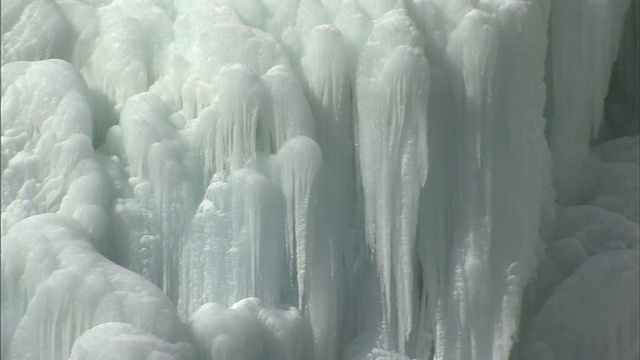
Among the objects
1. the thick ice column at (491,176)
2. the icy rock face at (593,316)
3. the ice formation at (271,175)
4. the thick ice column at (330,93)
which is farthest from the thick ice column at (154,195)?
the icy rock face at (593,316)

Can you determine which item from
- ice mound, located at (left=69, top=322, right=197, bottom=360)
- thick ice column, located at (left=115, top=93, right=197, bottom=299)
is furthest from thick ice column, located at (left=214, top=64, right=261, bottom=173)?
ice mound, located at (left=69, top=322, right=197, bottom=360)

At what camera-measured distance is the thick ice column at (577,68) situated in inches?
138

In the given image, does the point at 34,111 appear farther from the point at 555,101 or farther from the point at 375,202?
the point at 555,101

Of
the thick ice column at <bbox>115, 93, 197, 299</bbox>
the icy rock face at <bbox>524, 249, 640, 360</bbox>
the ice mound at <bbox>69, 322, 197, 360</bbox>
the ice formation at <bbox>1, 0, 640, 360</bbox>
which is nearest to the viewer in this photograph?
the ice mound at <bbox>69, 322, 197, 360</bbox>

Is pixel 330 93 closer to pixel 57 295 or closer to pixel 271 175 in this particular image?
pixel 271 175

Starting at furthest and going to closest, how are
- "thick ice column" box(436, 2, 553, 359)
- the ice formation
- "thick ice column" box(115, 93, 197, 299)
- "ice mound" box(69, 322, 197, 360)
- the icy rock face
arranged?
1. the icy rock face
2. "thick ice column" box(436, 2, 553, 359)
3. "thick ice column" box(115, 93, 197, 299)
4. the ice formation
5. "ice mound" box(69, 322, 197, 360)

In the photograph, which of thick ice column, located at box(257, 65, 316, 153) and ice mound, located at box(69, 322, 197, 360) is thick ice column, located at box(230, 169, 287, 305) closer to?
thick ice column, located at box(257, 65, 316, 153)

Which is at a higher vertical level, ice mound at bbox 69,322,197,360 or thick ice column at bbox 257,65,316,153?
thick ice column at bbox 257,65,316,153

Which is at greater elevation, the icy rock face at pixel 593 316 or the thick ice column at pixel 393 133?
the thick ice column at pixel 393 133

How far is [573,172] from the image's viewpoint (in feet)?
12.4

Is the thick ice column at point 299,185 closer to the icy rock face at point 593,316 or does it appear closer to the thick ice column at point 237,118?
the thick ice column at point 237,118

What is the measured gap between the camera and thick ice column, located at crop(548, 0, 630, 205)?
11.5 feet

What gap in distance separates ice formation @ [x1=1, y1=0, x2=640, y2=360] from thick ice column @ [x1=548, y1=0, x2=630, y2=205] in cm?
39

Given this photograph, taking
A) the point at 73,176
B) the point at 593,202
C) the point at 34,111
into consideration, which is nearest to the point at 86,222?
the point at 73,176
